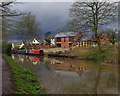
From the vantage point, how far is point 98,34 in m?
15.3

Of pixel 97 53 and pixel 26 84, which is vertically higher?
pixel 97 53

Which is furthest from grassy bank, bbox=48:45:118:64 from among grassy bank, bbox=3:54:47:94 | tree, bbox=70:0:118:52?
grassy bank, bbox=3:54:47:94

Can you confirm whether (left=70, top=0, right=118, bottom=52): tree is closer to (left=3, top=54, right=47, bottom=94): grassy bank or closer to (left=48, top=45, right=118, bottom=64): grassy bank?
(left=48, top=45, right=118, bottom=64): grassy bank

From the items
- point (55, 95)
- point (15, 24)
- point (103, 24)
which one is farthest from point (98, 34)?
point (55, 95)

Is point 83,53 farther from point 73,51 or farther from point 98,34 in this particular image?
point 98,34

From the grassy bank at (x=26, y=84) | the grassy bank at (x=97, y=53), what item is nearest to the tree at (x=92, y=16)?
the grassy bank at (x=97, y=53)

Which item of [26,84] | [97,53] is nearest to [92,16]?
[97,53]

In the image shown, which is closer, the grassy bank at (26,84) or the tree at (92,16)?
the grassy bank at (26,84)

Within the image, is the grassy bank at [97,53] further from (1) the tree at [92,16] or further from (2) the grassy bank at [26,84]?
(2) the grassy bank at [26,84]

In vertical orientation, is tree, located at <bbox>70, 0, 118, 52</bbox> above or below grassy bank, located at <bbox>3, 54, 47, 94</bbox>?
above

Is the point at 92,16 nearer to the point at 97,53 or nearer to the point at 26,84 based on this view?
the point at 97,53

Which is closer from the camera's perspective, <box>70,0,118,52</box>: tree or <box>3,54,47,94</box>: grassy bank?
<box>3,54,47,94</box>: grassy bank

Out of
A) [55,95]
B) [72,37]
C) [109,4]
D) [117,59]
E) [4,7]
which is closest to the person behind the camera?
[55,95]

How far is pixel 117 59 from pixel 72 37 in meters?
6.78
